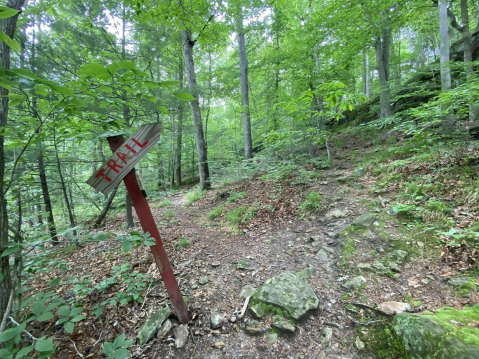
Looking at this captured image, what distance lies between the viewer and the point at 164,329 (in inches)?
85.0

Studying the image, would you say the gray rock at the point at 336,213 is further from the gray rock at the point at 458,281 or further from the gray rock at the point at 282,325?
the gray rock at the point at 282,325

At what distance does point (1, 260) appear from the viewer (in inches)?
53.6

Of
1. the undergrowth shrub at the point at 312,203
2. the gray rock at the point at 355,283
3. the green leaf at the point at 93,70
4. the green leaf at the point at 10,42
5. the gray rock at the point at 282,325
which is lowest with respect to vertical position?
the gray rock at the point at 282,325

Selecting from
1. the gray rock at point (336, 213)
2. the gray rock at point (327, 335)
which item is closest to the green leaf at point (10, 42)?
the gray rock at point (327, 335)

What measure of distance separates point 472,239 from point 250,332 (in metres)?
3.01

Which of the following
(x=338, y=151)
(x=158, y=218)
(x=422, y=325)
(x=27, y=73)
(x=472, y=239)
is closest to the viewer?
(x=27, y=73)

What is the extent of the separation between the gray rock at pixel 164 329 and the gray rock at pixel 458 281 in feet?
10.4

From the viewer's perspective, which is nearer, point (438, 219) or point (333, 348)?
point (333, 348)

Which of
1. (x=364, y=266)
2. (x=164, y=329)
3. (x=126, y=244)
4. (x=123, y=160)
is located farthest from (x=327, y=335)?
(x=123, y=160)

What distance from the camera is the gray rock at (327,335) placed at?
1984 mm

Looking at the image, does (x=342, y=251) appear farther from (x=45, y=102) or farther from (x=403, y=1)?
(x=403, y=1)

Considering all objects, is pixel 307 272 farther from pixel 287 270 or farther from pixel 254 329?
pixel 254 329

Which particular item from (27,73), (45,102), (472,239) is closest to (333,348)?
(472,239)

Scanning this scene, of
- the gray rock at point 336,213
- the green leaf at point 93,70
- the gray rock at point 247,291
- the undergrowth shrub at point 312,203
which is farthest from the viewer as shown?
the undergrowth shrub at point 312,203
